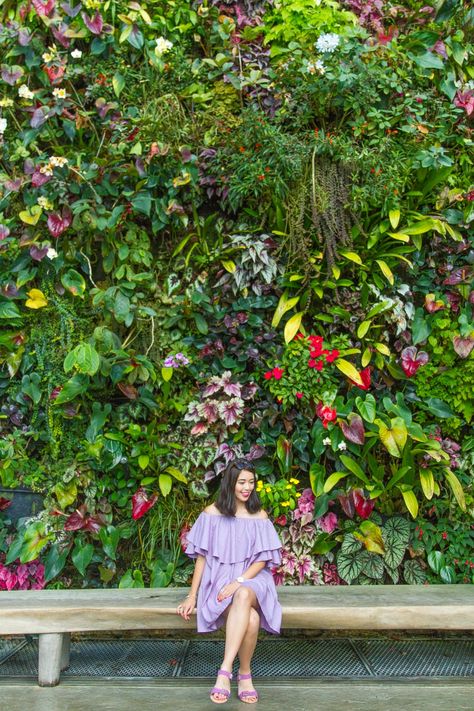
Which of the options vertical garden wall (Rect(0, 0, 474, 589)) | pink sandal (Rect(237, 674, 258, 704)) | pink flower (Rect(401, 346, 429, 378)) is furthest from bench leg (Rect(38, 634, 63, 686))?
pink flower (Rect(401, 346, 429, 378))

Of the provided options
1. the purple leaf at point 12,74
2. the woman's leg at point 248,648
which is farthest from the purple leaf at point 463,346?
the purple leaf at point 12,74

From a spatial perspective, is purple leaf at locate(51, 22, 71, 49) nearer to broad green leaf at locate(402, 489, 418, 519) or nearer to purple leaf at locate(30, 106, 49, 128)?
purple leaf at locate(30, 106, 49, 128)

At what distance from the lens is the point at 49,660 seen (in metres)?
2.86

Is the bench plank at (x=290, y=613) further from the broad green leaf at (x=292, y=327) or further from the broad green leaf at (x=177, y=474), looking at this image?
the broad green leaf at (x=292, y=327)

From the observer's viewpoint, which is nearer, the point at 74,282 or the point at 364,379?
the point at 364,379

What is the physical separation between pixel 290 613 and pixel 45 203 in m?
2.60

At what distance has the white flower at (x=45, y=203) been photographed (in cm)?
379

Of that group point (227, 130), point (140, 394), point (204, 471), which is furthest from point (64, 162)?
point (204, 471)

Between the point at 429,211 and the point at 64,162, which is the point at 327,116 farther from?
the point at 64,162

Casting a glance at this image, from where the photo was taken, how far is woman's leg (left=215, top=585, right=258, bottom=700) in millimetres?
2559

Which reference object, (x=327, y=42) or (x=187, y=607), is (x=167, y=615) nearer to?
(x=187, y=607)

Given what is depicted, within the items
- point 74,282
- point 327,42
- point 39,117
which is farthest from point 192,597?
point 327,42

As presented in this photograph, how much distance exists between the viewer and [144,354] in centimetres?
394

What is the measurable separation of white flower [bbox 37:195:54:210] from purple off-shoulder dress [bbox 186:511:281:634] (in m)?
2.04
